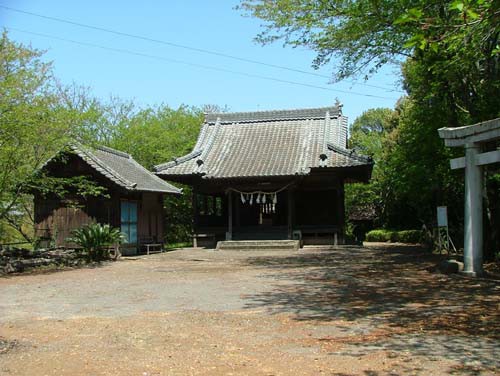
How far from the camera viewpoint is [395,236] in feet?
105

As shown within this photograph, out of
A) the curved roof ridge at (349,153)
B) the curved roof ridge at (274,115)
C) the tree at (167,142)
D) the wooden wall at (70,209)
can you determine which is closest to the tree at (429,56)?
the curved roof ridge at (349,153)

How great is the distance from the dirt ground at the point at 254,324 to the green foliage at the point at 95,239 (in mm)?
4823

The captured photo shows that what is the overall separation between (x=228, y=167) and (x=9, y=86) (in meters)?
11.3

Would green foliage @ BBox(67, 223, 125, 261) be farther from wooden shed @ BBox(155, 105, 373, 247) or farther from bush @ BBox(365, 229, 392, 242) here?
bush @ BBox(365, 229, 392, 242)

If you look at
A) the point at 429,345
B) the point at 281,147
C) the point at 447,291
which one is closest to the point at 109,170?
the point at 281,147

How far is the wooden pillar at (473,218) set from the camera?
37.2 feet

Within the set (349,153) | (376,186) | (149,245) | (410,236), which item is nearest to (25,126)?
(149,245)

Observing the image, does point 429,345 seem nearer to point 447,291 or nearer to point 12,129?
point 447,291

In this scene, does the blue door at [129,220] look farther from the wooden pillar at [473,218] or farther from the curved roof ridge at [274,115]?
the wooden pillar at [473,218]

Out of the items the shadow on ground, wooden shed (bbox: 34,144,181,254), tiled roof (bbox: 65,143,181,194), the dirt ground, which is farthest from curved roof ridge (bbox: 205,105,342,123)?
the dirt ground

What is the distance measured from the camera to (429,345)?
578 centimetres

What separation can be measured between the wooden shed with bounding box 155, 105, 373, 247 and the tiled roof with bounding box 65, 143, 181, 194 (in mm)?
1101

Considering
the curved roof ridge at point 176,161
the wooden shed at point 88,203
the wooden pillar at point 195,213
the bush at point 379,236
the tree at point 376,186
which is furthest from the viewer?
the tree at point 376,186

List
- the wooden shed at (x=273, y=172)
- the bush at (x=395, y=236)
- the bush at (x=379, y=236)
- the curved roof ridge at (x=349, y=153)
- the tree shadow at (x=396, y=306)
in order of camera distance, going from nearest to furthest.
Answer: the tree shadow at (x=396, y=306)
the curved roof ridge at (x=349, y=153)
the wooden shed at (x=273, y=172)
the bush at (x=395, y=236)
the bush at (x=379, y=236)
